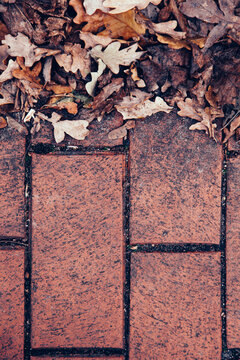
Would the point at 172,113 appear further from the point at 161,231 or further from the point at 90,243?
the point at 90,243

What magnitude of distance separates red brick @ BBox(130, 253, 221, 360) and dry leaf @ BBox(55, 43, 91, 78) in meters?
0.86

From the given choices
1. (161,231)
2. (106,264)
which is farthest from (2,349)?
(161,231)

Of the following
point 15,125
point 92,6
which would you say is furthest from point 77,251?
point 92,6

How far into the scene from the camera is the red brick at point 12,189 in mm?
1401

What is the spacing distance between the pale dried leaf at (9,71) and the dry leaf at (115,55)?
32 cm

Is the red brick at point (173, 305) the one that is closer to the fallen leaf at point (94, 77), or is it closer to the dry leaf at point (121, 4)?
the fallen leaf at point (94, 77)

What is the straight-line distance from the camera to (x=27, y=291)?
1430mm

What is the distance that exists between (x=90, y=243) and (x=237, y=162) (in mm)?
756

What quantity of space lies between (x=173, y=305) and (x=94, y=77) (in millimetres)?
1062

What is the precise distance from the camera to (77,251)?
141cm

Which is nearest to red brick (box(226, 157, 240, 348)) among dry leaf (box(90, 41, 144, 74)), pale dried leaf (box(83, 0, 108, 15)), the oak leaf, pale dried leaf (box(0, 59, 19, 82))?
the oak leaf

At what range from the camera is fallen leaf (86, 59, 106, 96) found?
1.30 m

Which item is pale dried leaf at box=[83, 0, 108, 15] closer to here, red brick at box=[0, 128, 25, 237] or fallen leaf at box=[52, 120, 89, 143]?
fallen leaf at box=[52, 120, 89, 143]

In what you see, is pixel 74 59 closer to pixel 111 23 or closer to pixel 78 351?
pixel 111 23
